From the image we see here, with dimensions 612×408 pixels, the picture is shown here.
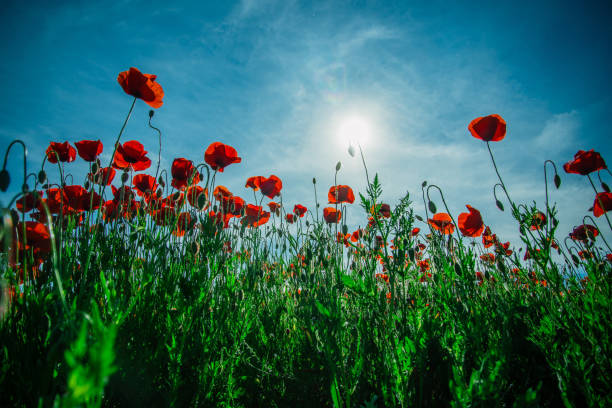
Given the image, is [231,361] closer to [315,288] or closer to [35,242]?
[315,288]

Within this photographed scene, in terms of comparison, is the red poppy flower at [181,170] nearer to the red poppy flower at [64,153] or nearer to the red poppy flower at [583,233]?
the red poppy flower at [64,153]

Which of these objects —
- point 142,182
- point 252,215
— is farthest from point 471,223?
point 142,182

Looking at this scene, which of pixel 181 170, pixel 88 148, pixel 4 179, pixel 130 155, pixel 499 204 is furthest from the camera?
pixel 499 204

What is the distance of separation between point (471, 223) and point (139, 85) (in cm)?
380

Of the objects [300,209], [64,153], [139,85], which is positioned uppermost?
[139,85]

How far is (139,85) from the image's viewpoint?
8.21 feet

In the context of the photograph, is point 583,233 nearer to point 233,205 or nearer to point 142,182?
point 233,205

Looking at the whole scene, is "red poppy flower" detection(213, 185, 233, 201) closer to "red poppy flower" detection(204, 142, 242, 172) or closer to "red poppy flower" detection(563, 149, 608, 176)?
"red poppy flower" detection(204, 142, 242, 172)

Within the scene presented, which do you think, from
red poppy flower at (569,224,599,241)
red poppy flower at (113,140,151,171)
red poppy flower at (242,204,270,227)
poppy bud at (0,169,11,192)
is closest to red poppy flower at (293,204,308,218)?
red poppy flower at (242,204,270,227)

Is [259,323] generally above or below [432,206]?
below

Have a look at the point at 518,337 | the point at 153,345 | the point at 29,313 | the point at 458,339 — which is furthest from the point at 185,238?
the point at 518,337

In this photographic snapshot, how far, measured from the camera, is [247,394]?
210 cm

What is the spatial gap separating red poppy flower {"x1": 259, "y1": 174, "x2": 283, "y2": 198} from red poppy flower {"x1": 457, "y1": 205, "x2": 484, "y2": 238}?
2.29 metres

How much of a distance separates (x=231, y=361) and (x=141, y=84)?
2.40m
